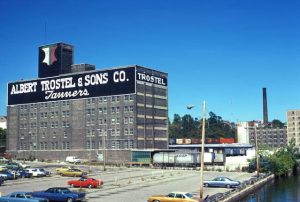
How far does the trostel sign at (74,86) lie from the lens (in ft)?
396

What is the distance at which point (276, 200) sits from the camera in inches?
2034

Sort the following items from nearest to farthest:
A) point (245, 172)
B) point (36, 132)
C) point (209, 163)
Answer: point (245, 172) < point (209, 163) < point (36, 132)

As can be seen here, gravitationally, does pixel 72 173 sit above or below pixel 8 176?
below

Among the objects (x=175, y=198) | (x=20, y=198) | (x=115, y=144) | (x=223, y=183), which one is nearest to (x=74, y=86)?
(x=115, y=144)

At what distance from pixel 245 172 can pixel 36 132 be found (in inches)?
3102

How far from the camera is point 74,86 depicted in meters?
131

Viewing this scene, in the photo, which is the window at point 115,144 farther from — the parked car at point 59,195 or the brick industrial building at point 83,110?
the parked car at point 59,195

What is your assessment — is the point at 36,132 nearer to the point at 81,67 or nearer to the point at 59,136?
the point at 59,136

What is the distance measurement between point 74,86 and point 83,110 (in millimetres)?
7978

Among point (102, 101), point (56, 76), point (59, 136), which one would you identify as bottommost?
point (59, 136)

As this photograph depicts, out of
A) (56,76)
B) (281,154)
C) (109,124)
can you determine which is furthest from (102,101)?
(281,154)

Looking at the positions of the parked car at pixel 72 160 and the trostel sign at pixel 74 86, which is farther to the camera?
the trostel sign at pixel 74 86

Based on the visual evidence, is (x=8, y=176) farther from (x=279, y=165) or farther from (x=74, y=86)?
(x=74, y=86)

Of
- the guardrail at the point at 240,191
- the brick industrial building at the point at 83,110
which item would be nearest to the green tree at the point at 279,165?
the guardrail at the point at 240,191
